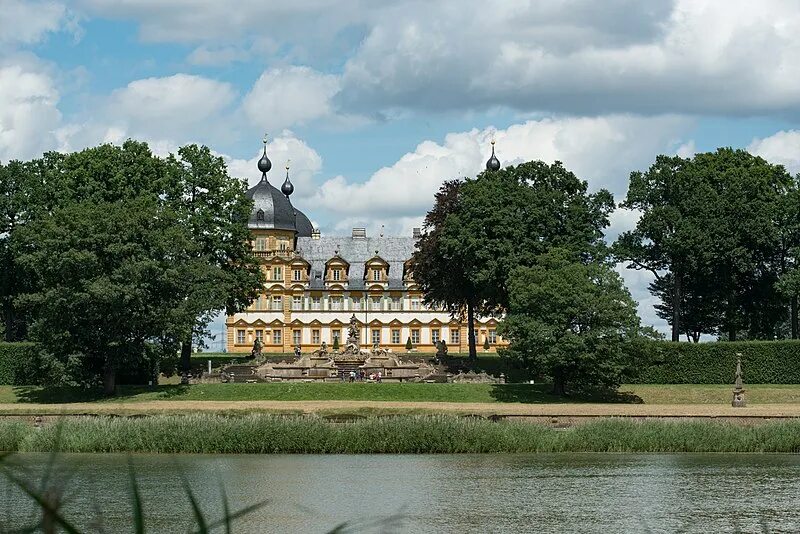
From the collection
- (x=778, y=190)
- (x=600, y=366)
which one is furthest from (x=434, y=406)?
(x=778, y=190)

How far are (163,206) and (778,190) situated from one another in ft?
89.7

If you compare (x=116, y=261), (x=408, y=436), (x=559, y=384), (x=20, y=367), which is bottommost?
(x=408, y=436)

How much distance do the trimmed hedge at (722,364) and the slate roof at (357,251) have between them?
3958cm

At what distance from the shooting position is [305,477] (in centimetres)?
2638

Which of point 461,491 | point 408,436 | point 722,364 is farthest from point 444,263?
point 461,491

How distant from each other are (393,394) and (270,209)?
44.6 m

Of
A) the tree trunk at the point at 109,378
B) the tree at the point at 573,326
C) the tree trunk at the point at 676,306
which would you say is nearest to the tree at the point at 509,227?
the tree trunk at the point at 676,306

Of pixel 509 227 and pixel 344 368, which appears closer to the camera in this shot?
pixel 509 227

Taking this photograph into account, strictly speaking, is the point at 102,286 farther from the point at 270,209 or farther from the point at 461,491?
the point at 270,209

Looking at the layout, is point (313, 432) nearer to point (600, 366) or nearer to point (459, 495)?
point (459, 495)

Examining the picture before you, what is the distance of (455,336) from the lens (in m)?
90.4

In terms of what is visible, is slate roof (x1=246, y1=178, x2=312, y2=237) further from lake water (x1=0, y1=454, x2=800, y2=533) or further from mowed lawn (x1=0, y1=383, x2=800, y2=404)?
lake water (x1=0, y1=454, x2=800, y2=533)

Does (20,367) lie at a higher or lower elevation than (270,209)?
lower

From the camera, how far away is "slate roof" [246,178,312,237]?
91.0m
